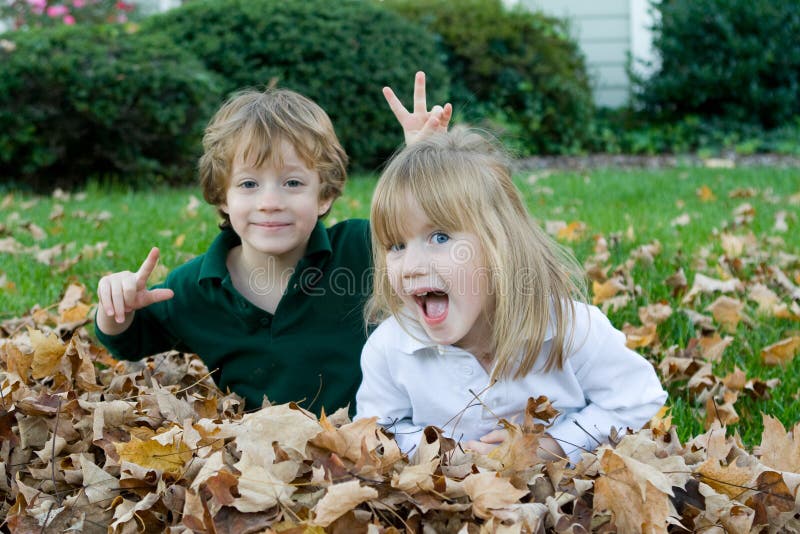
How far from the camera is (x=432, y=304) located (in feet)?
7.75

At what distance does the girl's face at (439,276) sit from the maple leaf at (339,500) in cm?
60

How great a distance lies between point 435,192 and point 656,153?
368 inches

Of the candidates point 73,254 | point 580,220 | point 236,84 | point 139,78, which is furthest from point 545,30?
point 73,254

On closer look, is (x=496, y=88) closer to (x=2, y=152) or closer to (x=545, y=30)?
(x=545, y=30)

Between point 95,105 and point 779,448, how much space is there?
21.3ft

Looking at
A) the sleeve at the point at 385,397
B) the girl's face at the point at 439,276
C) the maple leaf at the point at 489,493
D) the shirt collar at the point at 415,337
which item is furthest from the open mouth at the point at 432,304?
the maple leaf at the point at 489,493

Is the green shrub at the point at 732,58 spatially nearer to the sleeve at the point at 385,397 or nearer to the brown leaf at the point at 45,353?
the sleeve at the point at 385,397

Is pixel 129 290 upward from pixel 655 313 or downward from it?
upward

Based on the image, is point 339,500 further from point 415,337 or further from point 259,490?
point 415,337

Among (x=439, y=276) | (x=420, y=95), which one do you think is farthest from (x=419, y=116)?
(x=439, y=276)

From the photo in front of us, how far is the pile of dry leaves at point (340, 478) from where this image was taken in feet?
6.20

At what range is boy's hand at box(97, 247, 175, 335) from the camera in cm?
269

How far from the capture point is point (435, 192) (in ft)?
7.64

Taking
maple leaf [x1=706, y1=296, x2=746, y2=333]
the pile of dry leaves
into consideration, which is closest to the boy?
the pile of dry leaves
